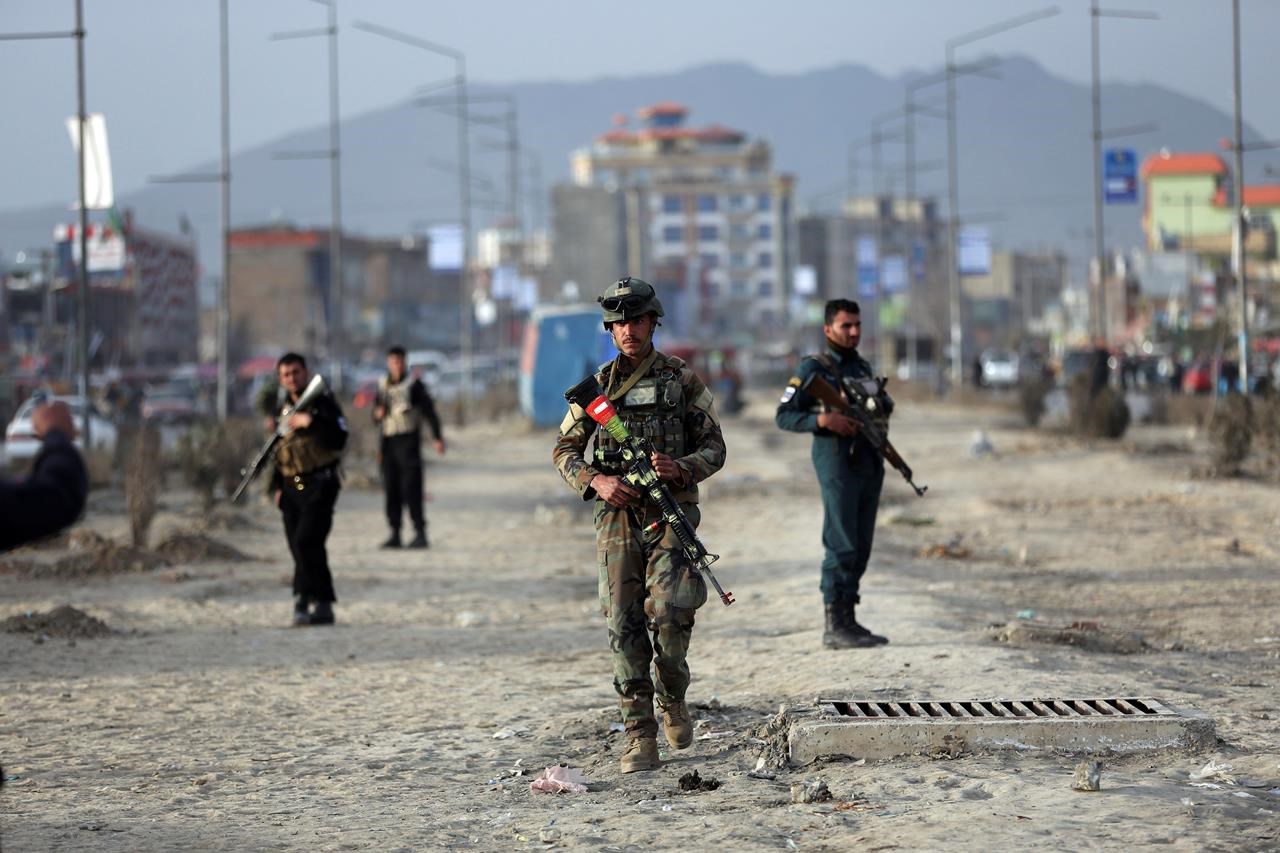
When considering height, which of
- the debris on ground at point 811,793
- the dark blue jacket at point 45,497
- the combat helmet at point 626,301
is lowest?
the debris on ground at point 811,793

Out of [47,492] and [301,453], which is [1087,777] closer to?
[47,492]

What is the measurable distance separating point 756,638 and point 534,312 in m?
29.7

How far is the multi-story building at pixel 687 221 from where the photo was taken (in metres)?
148

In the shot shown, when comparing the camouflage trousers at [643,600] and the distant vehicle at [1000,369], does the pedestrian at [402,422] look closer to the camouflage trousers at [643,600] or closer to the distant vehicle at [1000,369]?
the camouflage trousers at [643,600]

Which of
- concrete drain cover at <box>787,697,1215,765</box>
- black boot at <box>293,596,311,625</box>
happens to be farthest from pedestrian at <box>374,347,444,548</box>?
concrete drain cover at <box>787,697,1215,765</box>

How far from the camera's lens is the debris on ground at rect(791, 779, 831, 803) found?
6.55 metres

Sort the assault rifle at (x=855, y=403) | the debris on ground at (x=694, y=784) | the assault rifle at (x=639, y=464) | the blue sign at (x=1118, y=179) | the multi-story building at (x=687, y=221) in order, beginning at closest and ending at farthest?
the debris on ground at (x=694, y=784) < the assault rifle at (x=639, y=464) < the assault rifle at (x=855, y=403) < the blue sign at (x=1118, y=179) < the multi-story building at (x=687, y=221)

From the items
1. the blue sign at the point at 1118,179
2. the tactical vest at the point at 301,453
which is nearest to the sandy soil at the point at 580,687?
the tactical vest at the point at 301,453

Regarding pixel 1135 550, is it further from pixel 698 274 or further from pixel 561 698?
pixel 698 274

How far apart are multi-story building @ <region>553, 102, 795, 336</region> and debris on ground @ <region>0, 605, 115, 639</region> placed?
13251 cm

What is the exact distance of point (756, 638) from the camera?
10.9m

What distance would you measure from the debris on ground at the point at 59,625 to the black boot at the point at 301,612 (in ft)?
3.68

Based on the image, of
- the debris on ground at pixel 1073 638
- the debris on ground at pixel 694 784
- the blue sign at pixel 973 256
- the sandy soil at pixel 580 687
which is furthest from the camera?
the blue sign at pixel 973 256

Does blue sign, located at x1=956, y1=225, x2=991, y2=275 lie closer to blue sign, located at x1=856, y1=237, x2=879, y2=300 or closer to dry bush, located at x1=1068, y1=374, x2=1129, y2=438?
blue sign, located at x1=856, y1=237, x2=879, y2=300
